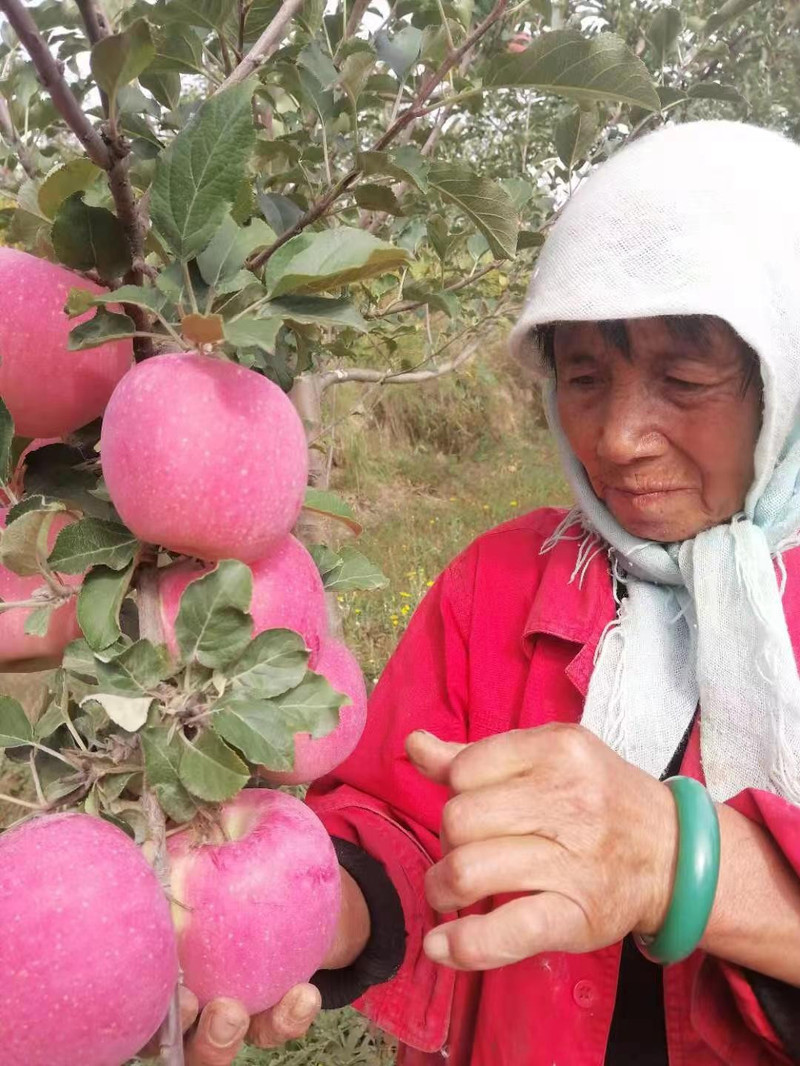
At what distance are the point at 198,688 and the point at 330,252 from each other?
0.27 meters

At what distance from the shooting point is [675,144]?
1034 millimetres

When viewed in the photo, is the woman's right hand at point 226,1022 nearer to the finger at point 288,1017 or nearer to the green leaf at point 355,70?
the finger at point 288,1017

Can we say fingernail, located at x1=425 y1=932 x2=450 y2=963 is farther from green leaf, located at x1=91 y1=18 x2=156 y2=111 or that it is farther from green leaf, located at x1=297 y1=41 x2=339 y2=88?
green leaf, located at x1=297 y1=41 x2=339 y2=88

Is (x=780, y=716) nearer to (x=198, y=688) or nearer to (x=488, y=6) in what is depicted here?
(x=198, y=688)

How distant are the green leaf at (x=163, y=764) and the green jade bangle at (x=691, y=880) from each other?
0.40 metres

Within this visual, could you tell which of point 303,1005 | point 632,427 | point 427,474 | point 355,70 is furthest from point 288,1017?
point 427,474

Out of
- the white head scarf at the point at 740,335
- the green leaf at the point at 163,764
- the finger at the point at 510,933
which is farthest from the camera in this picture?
the white head scarf at the point at 740,335

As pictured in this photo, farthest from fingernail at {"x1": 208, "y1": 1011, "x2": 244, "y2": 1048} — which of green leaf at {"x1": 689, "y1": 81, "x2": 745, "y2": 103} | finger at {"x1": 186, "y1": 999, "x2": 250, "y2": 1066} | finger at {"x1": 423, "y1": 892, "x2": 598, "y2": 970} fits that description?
green leaf at {"x1": 689, "y1": 81, "x2": 745, "y2": 103}

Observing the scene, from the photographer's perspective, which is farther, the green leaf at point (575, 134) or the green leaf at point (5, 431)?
the green leaf at point (575, 134)

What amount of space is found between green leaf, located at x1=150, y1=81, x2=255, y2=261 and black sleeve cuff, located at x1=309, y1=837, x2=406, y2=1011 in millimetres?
796

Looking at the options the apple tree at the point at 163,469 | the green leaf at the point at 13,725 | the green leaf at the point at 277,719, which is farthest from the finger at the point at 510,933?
the green leaf at the point at 13,725

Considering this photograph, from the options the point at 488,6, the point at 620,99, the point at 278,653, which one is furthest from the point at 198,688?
the point at 488,6

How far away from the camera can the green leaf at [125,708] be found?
48cm

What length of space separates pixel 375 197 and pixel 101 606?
383mm
